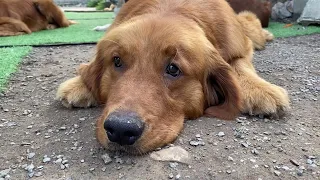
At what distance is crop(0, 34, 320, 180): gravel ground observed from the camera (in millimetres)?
2299

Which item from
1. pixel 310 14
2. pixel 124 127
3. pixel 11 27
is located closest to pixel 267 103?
pixel 124 127

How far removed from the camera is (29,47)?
5934 mm

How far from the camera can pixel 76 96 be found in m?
3.34

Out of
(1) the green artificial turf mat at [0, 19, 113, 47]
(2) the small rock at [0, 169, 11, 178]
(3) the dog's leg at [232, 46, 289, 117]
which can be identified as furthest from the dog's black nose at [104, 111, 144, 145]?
(1) the green artificial turf mat at [0, 19, 113, 47]

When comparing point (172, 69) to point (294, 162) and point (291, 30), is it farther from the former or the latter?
point (291, 30)

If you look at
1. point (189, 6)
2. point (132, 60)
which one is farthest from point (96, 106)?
point (189, 6)

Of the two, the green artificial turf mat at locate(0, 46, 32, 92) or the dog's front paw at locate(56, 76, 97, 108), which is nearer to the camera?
the dog's front paw at locate(56, 76, 97, 108)

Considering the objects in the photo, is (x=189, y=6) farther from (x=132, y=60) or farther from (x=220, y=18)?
(x=132, y=60)

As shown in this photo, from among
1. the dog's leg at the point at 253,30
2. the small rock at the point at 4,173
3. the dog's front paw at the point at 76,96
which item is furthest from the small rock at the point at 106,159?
the dog's leg at the point at 253,30

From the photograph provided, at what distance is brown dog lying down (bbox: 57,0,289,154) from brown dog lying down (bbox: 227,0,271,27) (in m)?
3.14

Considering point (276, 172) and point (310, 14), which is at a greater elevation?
point (276, 172)

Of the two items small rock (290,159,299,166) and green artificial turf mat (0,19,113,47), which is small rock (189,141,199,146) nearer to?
small rock (290,159,299,166)

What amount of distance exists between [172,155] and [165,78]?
21.3 inches

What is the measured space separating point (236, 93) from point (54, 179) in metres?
1.39
